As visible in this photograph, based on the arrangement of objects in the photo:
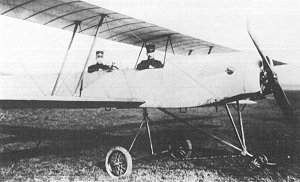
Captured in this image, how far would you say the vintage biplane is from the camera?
487 centimetres

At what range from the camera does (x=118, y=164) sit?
552 cm

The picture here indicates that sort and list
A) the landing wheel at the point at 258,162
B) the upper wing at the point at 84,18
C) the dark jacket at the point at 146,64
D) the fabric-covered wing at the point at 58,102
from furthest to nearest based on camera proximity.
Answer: the dark jacket at the point at 146,64, the upper wing at the point at 84,18, the landing wheel at the point at 258,162, the fabric-covered wing at the point at 58,102

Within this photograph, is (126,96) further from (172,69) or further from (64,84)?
(64,84)

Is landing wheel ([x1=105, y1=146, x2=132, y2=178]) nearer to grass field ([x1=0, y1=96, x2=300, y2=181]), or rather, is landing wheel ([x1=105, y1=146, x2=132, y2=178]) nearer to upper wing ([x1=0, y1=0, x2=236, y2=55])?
grass field ([x1=0, y1=96, x2=300, y2=181])

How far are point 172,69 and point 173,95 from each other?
0.55 m

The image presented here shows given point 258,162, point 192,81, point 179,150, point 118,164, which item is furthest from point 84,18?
point 258,162

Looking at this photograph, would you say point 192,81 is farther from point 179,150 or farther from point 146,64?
point 179,150

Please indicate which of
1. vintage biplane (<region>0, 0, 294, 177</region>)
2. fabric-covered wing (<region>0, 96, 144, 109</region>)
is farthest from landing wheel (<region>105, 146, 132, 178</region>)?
fabric-covered wing (<region>0, 96, 144, 109</region>)

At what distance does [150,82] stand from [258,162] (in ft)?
8.85

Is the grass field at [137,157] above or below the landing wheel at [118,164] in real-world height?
below

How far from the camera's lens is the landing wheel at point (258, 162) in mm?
5070

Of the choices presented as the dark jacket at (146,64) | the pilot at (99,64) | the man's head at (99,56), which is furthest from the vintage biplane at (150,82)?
the man's head at (99,56)

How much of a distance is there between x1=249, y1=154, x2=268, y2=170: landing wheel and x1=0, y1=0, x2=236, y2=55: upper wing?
11.7 ft

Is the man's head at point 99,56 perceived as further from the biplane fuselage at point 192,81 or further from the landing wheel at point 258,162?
the landing wheel at point 258,162
